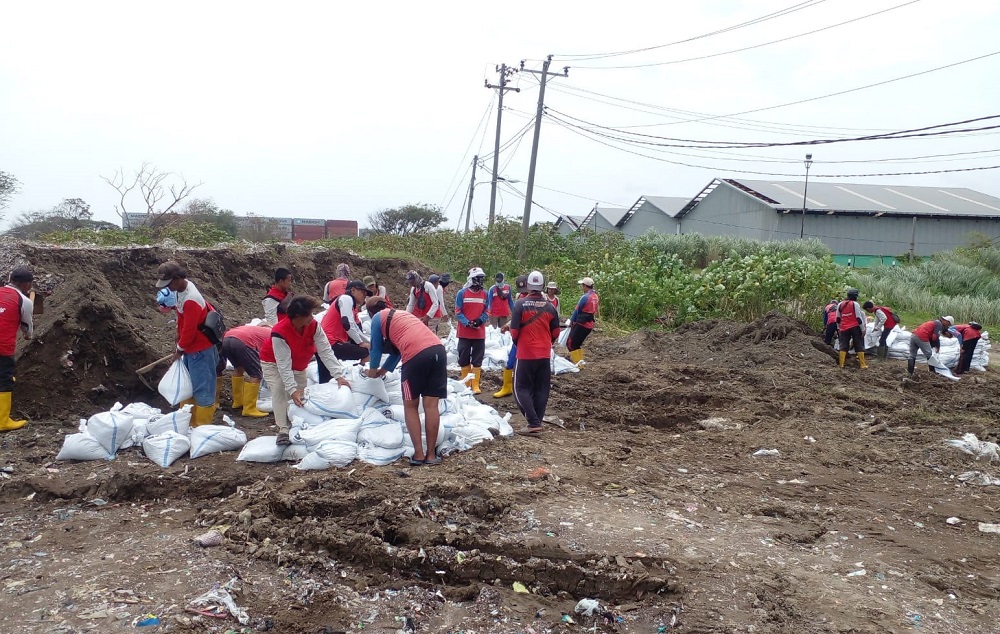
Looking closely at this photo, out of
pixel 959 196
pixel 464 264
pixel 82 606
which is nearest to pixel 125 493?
pixel 82 606

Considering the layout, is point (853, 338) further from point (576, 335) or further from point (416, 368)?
point (416, 368)

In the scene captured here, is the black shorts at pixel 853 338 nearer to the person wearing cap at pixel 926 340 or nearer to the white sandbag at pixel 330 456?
the person wearing cap at pixel 926 340

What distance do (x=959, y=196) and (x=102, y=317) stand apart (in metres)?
44.4

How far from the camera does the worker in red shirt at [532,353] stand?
716 cm

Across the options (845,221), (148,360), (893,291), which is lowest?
(148,360)

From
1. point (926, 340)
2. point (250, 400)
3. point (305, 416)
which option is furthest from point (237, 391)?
point (926, 340)

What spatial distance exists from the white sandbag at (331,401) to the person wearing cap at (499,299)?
14.9 feet

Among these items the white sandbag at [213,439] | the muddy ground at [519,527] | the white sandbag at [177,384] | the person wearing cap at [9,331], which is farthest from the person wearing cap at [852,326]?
the person wearing cap at [9,331]

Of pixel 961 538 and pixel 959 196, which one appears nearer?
pixel 961 538

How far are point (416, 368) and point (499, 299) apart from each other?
Answer: 5619 mm

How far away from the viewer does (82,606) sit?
3559 mm

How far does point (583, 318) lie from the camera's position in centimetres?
1046

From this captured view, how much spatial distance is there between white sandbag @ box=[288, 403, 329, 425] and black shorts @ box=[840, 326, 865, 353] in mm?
9560

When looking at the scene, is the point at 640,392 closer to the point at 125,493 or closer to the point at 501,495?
the point at 501,495
